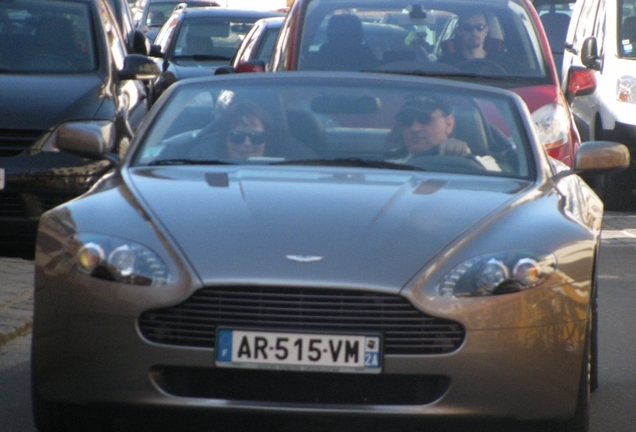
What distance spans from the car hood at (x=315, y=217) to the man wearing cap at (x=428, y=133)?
25cm

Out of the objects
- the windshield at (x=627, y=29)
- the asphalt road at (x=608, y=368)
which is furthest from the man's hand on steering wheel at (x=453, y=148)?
the windshield at (x=627, y=29)

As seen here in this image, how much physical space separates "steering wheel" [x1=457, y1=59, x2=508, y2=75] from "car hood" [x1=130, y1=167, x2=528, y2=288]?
13.4 feet

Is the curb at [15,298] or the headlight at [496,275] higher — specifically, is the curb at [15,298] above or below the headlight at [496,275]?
below

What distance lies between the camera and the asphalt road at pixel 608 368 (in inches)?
212

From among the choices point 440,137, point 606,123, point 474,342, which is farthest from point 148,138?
point 606,123

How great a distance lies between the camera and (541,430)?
187 inches

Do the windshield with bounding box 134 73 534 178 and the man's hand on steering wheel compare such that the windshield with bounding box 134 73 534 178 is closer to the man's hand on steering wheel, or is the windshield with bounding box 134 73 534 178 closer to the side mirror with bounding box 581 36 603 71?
the man's hand on steering wheel

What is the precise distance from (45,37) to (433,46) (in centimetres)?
266

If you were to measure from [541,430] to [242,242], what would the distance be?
113 cm

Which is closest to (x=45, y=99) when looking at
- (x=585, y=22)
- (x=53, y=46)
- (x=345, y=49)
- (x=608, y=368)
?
(x=53, y=46)

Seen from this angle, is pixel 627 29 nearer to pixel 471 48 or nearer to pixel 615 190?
pixel 615 190

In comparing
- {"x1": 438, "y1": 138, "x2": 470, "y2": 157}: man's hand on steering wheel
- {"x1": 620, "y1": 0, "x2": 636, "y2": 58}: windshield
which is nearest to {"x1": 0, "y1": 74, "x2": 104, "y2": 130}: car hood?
{"x1": 438, "y1": 138, "x2": 470, "y2": 157}: man's hand on steering wheel

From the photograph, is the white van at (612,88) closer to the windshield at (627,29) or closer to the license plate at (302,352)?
the windshield at (627,29)

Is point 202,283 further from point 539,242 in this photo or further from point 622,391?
point 622,391
